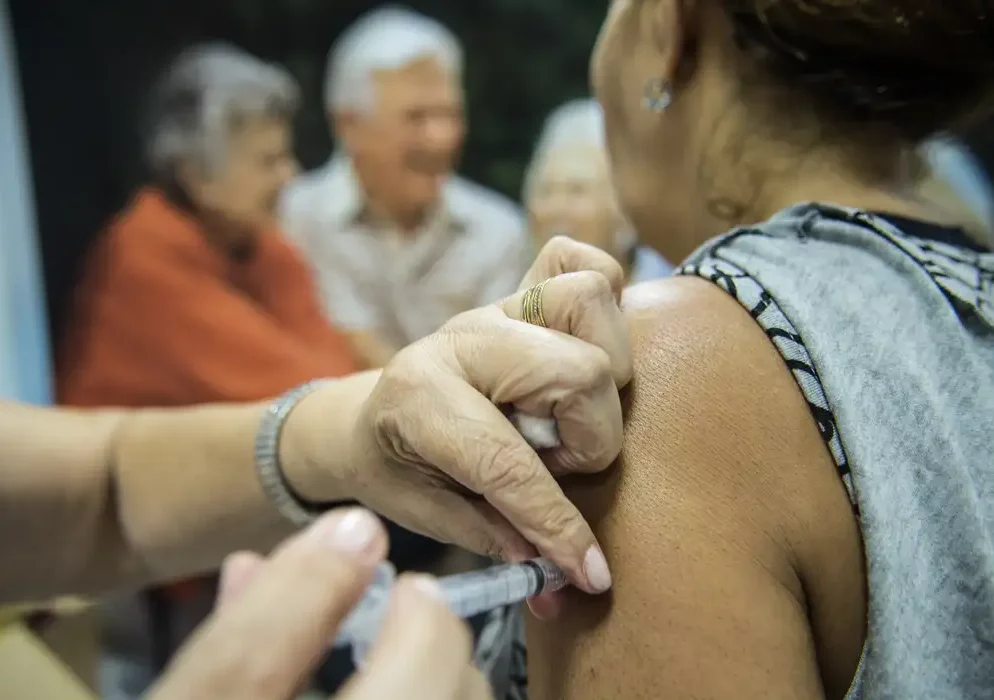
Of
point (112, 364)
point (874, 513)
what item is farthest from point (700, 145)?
point (112, 364)

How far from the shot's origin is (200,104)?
2.04 meters

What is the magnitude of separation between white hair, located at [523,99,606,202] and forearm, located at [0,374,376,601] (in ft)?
5.42

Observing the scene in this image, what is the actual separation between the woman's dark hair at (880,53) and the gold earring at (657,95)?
0.10 m

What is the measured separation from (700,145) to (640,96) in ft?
0.33

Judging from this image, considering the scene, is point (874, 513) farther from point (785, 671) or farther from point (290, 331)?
point (290, 331)

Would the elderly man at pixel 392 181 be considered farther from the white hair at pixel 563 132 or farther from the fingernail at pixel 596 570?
the fingernail at pixel 596 570

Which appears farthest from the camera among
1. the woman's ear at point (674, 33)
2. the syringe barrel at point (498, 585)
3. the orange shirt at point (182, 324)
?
the orange shirt at point (182, 324)

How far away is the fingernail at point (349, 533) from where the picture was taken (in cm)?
39

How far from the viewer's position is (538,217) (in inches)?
90.9

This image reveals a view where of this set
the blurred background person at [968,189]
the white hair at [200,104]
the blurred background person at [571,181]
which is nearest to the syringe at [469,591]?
the blurred background person at [571,181]

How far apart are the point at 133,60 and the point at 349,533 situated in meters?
2.07

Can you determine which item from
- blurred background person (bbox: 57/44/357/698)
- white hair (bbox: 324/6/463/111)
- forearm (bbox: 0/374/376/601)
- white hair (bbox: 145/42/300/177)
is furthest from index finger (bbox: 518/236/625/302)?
white hair (bbox: 324/6/463/111)

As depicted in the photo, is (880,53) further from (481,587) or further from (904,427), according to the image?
(481,587)

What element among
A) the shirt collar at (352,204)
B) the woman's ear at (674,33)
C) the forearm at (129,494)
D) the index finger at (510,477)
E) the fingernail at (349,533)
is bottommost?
the shirt collar at (352,204)
